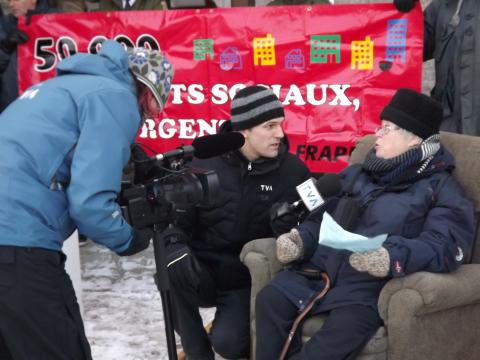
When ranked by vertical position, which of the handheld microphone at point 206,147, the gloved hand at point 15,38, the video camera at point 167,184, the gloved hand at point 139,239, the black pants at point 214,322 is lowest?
the black pants at point 214,322

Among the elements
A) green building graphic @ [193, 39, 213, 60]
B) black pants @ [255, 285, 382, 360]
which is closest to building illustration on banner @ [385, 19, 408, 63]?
green building graphic @ [193, 39, 213, 60]

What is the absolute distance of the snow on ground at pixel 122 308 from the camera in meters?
3.79

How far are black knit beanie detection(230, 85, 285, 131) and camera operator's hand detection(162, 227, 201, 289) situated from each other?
2.03 feet

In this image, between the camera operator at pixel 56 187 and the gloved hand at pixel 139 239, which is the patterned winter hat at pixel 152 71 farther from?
the gloved hand at pixel 139 239

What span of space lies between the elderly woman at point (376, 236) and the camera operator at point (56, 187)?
0.81m

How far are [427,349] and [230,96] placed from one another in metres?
2.73

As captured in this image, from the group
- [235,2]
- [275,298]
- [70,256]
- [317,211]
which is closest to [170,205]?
[275,298]

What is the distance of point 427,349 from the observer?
9.14ft

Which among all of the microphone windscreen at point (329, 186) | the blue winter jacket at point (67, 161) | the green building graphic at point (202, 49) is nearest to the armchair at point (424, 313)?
the microphone windscreen at point (329, 186)

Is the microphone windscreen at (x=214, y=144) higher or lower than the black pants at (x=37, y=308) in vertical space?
higher

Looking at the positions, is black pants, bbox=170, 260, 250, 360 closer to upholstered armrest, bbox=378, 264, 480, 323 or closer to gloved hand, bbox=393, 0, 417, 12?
upholstered armrest, bbox=378, 264, 480, 323

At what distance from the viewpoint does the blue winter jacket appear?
→ 7.15ft

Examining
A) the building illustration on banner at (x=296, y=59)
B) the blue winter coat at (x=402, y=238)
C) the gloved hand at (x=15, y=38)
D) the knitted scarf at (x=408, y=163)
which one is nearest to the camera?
the blue winter coat at (x=402, y=238)

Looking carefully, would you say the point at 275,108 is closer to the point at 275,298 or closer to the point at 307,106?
the point at 275,298
